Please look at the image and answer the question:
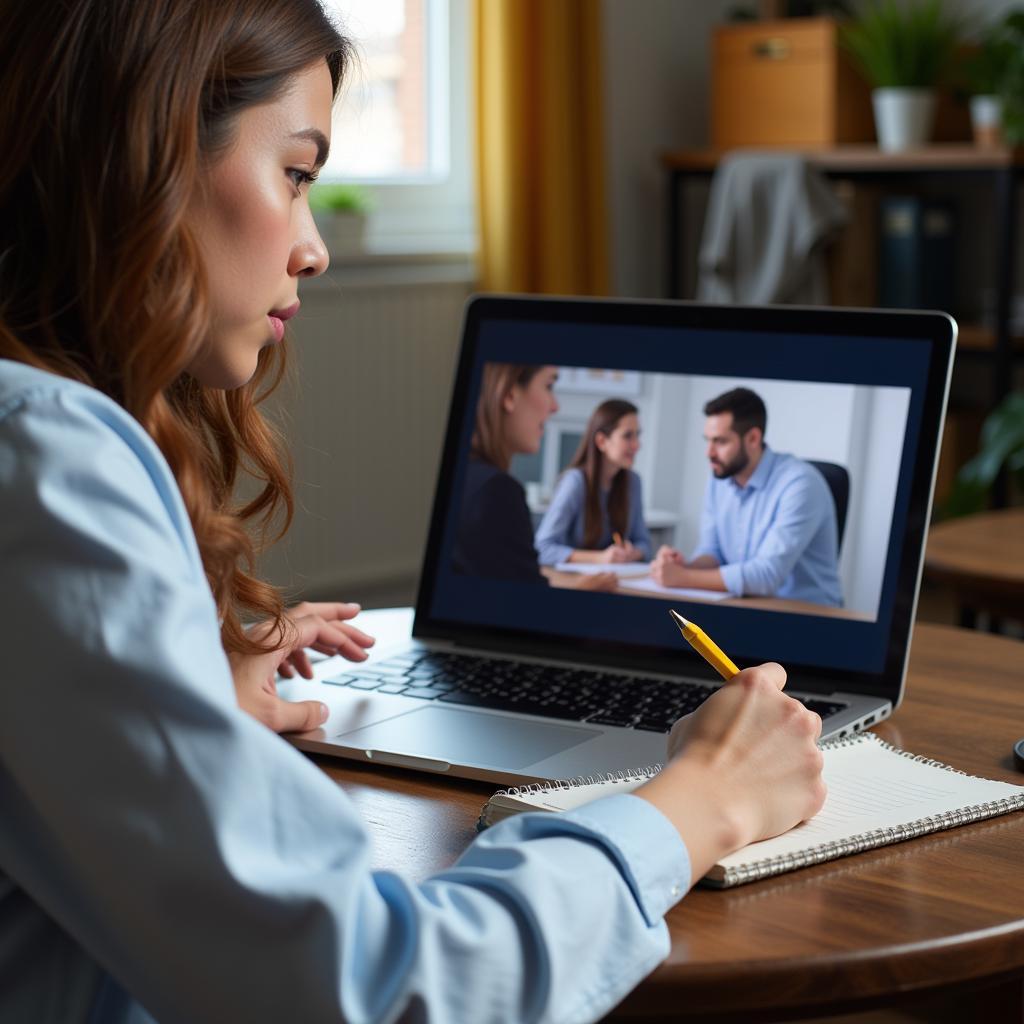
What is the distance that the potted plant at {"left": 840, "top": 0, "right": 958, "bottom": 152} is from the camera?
145 inches

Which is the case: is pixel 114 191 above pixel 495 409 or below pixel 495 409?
above

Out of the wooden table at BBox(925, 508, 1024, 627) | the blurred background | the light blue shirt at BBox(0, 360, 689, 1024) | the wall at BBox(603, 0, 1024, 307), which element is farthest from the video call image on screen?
the wall at BBox(603, 0, 1024, 307)

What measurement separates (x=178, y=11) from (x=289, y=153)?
99mm

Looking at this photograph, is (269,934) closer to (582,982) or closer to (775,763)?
(582,982)

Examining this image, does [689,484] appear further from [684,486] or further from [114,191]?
[114,191]

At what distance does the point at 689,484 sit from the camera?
3.80 ft

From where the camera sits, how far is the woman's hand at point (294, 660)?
3.27ft

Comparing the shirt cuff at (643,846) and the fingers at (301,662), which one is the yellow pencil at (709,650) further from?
the fingers at (301,662)

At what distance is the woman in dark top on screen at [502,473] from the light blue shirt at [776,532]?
6.1 inches

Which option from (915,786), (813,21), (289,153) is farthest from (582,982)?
(813,21)

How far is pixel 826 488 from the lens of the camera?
43.8 inches

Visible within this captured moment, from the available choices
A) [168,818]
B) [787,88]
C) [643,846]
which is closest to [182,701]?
[168,818]

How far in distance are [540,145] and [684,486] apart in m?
2.67

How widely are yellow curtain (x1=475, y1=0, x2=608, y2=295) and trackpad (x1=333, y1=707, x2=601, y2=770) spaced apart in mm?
2731
